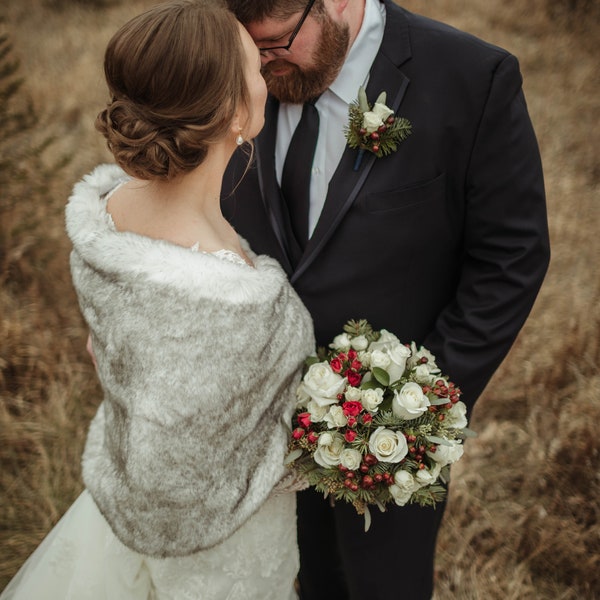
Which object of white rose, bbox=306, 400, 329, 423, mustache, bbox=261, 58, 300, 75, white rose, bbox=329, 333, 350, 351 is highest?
mustache, bbox=261, 58, 300, 75

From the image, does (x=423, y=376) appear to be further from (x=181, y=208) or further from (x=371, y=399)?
(x=181, y=208)

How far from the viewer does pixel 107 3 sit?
748 cm

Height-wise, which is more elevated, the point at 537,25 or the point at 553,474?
the point at 537,25

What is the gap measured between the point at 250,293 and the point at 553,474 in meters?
2.43

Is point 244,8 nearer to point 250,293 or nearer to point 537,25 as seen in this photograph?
point 250,293

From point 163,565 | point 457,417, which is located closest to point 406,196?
point 457,417

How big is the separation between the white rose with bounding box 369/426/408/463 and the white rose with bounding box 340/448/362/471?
4 centimetres

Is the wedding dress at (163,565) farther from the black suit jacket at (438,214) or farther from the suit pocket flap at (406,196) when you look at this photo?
the suit pocket flap at (406,196)

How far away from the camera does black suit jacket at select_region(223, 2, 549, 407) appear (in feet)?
6.43

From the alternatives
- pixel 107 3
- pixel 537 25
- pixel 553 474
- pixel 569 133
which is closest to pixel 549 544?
pixel 553 474

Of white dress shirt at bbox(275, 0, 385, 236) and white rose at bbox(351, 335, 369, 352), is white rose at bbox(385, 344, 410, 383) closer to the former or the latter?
white rose at bbox(351, 335, 369, 352)

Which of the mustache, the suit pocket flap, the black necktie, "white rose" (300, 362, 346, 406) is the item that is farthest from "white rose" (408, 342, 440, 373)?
the mustache

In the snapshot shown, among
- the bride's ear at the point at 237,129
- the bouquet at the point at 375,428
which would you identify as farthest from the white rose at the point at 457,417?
the bride's ear at the point at 237,129

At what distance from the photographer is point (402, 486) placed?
5.85 ft
